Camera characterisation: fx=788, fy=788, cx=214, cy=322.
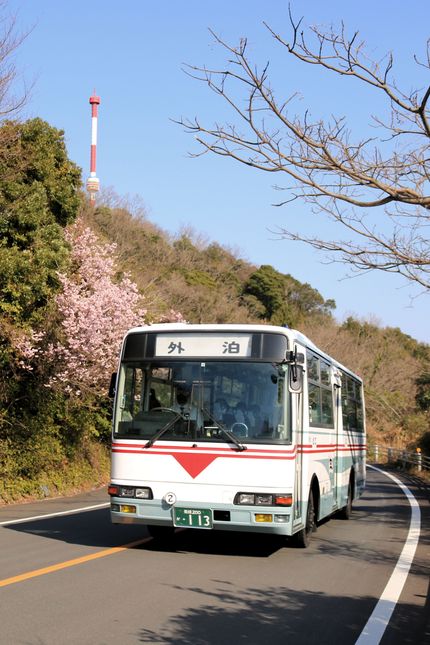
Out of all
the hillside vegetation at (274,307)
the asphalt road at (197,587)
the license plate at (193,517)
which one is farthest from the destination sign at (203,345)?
the hillside vegetation at (274,307)

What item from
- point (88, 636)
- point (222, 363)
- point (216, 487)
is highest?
point (222, 363)

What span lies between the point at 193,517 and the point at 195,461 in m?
0.68

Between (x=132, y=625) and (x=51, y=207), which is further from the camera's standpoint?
(x=51, y=207)

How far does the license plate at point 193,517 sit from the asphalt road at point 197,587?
44 centimetres

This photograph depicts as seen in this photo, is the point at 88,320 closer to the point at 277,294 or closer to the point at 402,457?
the point at 402,457

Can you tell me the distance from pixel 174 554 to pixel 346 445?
20.8ft

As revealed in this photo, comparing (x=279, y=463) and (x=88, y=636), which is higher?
(x=279, y=463)

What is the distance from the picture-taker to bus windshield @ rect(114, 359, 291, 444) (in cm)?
983

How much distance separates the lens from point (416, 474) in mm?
34562

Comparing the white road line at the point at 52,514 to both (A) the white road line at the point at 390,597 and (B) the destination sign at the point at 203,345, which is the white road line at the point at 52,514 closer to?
(B) the destination sign at the point at 203,345

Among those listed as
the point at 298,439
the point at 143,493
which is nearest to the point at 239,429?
the point at 298,439

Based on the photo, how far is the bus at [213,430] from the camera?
9617mm

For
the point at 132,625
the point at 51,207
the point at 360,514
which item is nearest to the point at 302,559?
the point at 132,625

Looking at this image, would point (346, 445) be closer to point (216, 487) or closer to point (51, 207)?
point (216, 487)
